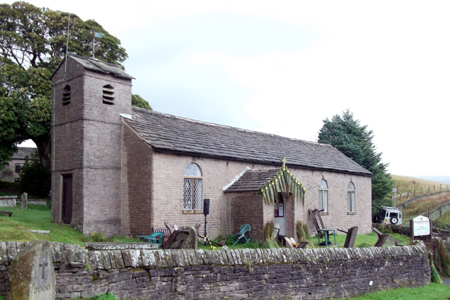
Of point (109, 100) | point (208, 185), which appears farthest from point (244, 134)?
point (109, 100)

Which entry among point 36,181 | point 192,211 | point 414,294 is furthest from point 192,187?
point 36,181

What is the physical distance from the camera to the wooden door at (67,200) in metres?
17.5

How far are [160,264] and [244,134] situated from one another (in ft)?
61.5

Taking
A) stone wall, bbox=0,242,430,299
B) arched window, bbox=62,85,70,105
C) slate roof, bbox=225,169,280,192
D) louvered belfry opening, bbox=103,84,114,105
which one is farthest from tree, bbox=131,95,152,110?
stone wall, bbox=0,242,430,299

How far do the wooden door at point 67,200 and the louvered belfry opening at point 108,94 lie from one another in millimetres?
3613

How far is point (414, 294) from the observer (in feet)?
39.7

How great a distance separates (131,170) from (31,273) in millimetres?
12447

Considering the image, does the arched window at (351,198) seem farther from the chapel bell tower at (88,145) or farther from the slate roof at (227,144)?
the chapel bell tower at (88,145)

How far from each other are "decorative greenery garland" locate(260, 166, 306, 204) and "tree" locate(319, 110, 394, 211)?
727 inches

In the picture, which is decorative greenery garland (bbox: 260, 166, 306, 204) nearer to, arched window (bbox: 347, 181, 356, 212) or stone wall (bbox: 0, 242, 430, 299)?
stone wall (bbox: 0, 242, 430, 299)

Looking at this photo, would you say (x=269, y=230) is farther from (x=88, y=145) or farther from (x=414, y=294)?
(x=88, y=145)

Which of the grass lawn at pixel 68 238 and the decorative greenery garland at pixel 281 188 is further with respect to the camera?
the decorative greenery garland at pixel 281 188

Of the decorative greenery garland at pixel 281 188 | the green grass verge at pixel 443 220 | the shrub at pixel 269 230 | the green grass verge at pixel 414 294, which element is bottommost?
the green grass verge at pixel 443 220

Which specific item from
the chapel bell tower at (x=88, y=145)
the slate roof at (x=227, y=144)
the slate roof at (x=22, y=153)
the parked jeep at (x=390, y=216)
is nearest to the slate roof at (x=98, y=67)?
the chapel bell tower at (x=88, y=145)
